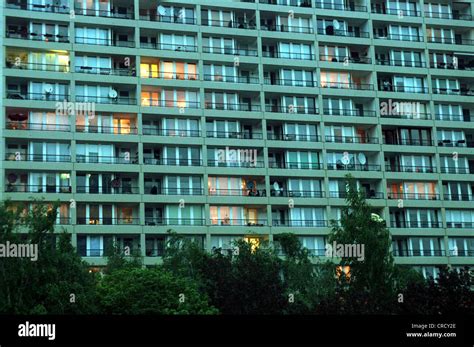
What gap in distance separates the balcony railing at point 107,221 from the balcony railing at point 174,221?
5.34 ft

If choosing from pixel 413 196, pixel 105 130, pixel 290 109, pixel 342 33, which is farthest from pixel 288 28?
pixel 105 130

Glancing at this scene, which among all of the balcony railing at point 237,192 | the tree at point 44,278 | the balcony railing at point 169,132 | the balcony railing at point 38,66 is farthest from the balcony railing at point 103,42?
the tree at point 44,278

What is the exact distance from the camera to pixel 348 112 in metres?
116

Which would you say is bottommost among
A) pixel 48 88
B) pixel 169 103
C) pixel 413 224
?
pixel 413 224

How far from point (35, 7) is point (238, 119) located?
91.3 feet

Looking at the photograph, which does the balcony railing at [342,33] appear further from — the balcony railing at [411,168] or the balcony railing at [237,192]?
the balcony railing at [237,192]

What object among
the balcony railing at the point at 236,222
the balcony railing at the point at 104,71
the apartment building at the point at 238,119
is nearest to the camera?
the apartment building at the point at 238,119

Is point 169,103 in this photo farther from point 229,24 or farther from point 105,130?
point 229,24

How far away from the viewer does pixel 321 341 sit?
33188 mm

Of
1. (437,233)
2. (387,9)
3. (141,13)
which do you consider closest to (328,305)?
(437,233)

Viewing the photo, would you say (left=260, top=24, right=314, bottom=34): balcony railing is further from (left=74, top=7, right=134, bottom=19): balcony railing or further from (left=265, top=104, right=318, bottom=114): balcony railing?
(left=74, top=7, right=134, bottom=19): balcony railing

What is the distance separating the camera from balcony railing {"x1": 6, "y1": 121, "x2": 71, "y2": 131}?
10062 centimetres

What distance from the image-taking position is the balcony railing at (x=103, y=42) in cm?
10594

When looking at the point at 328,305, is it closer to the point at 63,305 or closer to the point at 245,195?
the point at 63,305
